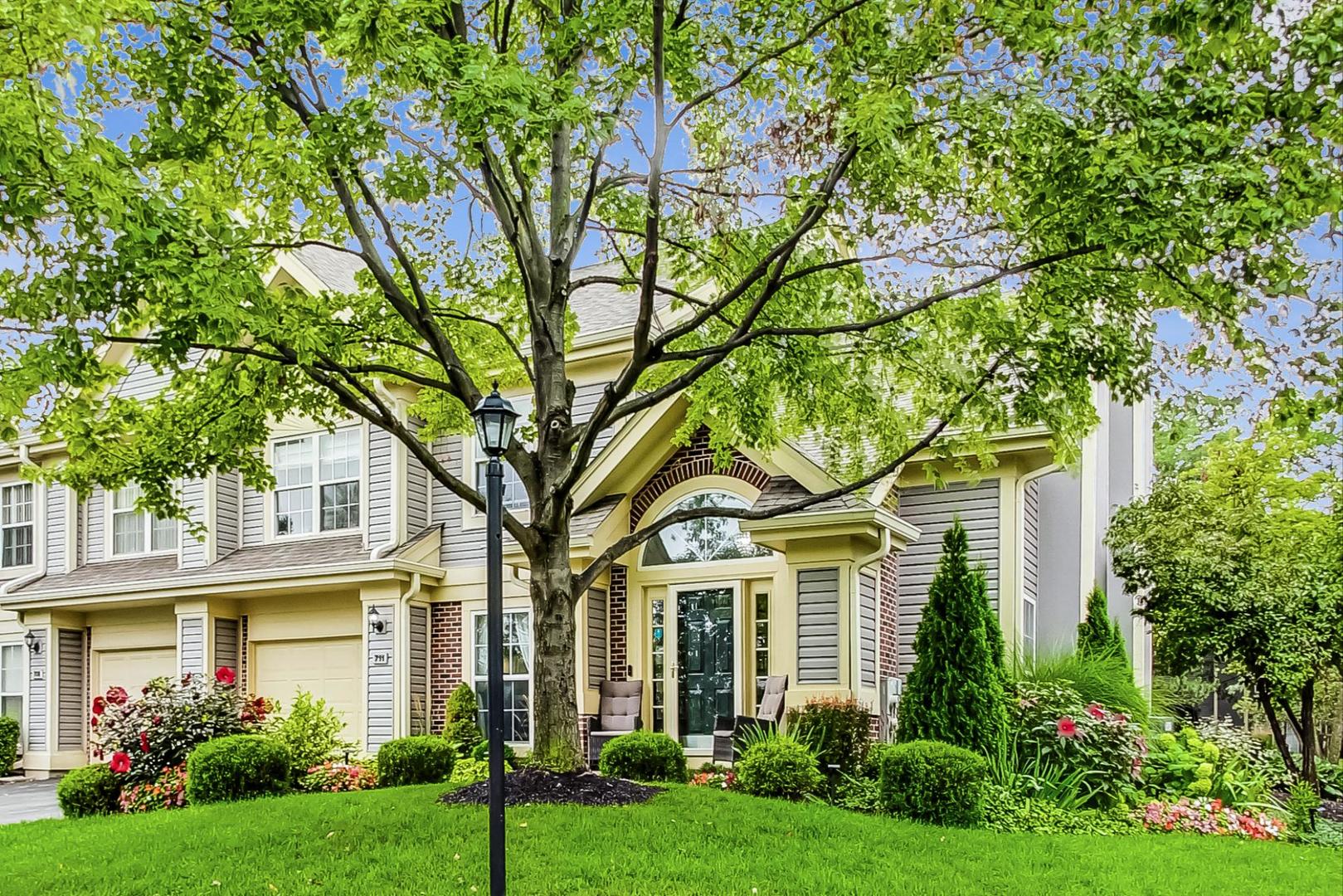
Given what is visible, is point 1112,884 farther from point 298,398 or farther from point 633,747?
point 298,398

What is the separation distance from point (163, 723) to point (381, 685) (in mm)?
3790

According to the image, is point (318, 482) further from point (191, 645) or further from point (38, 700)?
point (38, 700)

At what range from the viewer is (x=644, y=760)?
11133mm

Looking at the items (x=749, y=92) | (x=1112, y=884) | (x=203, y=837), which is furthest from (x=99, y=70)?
(x=1112, y=884)

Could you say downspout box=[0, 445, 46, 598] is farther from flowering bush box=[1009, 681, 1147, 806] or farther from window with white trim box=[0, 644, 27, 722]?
flowering bush box=[1009, 681, 1147, 806]

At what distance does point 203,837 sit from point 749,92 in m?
7.55

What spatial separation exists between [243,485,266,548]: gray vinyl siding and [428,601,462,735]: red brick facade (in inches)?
141

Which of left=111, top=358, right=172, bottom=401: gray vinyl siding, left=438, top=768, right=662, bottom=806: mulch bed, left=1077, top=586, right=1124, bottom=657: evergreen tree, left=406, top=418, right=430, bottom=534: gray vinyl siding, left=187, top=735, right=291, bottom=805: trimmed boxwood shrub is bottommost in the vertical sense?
left=187, top=735, right=291, bottom=805: trimmed boxwood shrub

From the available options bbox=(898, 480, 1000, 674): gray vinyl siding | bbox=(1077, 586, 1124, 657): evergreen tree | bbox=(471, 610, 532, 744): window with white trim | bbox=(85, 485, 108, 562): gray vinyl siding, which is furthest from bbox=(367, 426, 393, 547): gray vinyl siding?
bbox=(1077, 586, 1124, 657): evergreen tree

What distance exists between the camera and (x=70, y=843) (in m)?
9.66

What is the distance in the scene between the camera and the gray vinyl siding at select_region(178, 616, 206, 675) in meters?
17.6

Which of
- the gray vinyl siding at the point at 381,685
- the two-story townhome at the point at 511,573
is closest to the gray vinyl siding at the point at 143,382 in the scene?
the two-story townhome at the point at 511,573

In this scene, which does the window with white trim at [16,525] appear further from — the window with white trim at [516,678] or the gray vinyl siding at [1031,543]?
the gray vinyl siding at [1031,543]

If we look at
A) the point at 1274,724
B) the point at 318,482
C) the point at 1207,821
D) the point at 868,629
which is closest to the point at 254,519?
the point at 318,482
